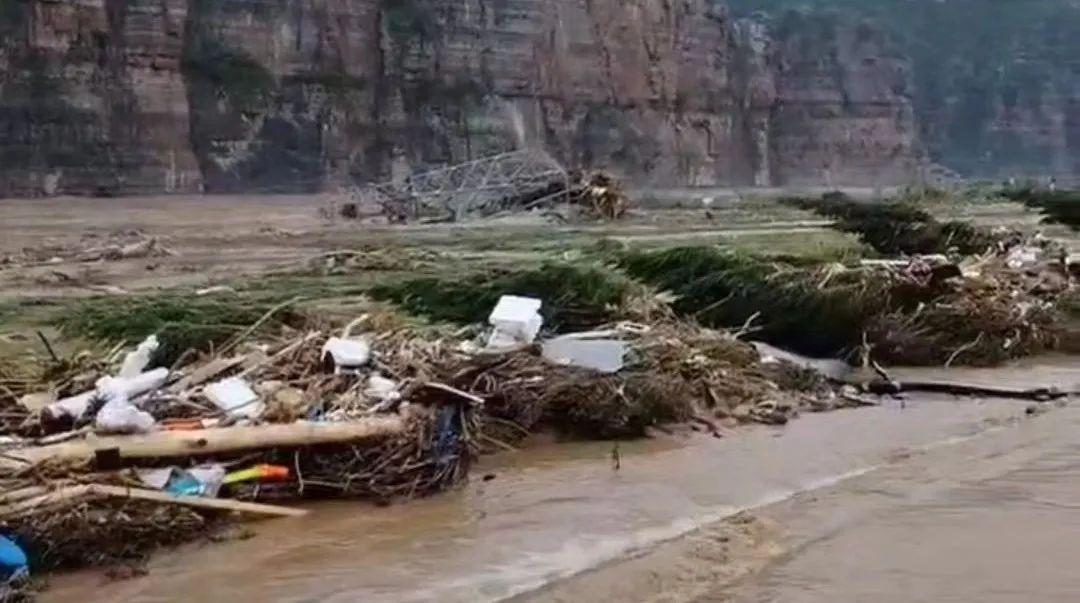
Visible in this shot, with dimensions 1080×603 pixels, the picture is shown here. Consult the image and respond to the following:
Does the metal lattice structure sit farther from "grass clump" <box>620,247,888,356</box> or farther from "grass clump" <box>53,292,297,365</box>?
"grass clump" <box>53,292,297,365</box>

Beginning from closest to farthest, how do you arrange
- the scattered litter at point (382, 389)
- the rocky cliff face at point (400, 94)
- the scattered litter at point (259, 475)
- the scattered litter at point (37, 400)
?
the scattered litter at point (259, 475) → the scattered litter at point (37, 400) → the scattered litter at point (382, 389) → the rocky cliff face at point (400, 94)

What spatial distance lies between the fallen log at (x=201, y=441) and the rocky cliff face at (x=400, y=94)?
3151 inches

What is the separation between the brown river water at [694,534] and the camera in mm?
7477

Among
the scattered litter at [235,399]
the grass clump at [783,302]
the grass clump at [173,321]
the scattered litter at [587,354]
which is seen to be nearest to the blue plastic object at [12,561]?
the scattered litter at [235,399]

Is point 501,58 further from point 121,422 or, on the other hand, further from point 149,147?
point 121,422

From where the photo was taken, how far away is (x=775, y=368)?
585 inches

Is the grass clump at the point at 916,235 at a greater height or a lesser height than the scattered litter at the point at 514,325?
lesser

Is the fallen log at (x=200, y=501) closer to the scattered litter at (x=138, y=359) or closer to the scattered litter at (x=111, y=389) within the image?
the scattered litter at (x=111, y=389)

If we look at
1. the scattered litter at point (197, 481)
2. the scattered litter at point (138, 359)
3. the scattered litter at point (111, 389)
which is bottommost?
the scattered litter at point (197, 481)

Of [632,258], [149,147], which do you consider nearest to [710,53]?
[149,147]

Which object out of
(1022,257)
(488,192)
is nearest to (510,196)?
(488,192)

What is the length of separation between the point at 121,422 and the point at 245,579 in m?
1.55

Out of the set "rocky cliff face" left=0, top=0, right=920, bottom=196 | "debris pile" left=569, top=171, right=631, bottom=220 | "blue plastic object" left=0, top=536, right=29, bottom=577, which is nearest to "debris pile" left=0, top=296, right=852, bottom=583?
"blue plastic object" left=0, top=536, right=29, bottom=577

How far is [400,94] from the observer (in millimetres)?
118188
